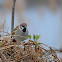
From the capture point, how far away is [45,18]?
137 centimetres

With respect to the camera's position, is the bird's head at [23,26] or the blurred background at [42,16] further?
the blurred background at [42,16]

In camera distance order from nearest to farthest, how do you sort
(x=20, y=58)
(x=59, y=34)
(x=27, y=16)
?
(x=20, y=58), (x=27, y=16), (x=59, y=34)

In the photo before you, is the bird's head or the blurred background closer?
the bird's head

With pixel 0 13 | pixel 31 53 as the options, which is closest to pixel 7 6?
pixel 0 13

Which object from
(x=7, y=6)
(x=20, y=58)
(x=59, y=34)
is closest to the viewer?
(x=20, y=58)

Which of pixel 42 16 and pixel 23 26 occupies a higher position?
pixel 42 16

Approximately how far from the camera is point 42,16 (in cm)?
138

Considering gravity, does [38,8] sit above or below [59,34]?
above

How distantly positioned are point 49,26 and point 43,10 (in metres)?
0.24

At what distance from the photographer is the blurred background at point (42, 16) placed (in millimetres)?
1284

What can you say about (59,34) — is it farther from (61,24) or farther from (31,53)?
(31,53)

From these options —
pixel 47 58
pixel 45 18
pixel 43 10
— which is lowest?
pixel 47 58

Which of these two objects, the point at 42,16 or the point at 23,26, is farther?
the point at 42,16

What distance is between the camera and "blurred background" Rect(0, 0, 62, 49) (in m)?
1.28
